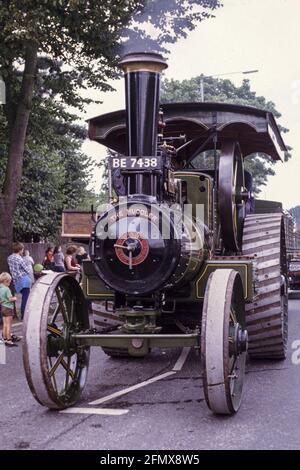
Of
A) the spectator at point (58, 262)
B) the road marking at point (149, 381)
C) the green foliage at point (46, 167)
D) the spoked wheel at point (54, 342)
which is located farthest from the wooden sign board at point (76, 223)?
the spectator at point (58, 262)

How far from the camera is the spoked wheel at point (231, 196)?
6.38m

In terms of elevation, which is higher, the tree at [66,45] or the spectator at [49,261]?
the tree at [66,45]

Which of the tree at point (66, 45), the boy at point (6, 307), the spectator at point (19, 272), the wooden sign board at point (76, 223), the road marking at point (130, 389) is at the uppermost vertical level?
the tree at point (66, 45)

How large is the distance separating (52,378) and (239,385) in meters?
1.38

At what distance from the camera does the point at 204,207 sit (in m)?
6.32

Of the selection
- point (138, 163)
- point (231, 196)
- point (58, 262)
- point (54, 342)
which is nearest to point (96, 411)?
point (54, 342)

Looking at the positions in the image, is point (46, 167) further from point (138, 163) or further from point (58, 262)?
point (138, 163)

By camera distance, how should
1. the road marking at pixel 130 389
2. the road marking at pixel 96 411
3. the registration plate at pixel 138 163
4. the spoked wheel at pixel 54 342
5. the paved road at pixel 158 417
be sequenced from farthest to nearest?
the road marking at pixel 130 389, the registration plate at pixel 138 163, the road marking at pixel 96 411, the spoked wheel at pixel 54 342, the paved road at pixel 158 417

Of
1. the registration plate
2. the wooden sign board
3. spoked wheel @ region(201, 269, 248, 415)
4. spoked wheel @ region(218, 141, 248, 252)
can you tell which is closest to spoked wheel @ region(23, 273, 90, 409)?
the registration plate

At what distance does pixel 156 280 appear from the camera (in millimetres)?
4816

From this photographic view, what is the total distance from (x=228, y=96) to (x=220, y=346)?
106 ft

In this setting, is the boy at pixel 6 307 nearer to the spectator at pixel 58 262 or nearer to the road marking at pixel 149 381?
the road marking at pixel 149 381

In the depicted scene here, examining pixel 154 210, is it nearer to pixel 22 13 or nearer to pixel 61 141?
pixel 22 13

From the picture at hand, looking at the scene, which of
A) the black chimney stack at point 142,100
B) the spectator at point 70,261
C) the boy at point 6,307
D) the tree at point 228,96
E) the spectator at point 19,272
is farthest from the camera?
the tree at point 228,96
